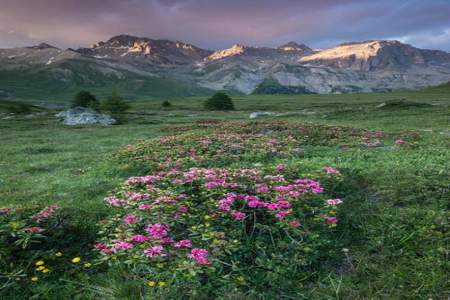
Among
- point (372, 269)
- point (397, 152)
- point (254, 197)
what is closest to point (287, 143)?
point (397, 152)

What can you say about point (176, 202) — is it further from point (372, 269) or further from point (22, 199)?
point (22, 199)

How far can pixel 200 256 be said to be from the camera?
6211 millimetres

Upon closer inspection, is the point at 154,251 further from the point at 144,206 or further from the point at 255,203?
the point at 255,203

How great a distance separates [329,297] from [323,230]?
6.83 feet

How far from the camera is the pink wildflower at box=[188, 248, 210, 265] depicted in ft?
A: 19.9

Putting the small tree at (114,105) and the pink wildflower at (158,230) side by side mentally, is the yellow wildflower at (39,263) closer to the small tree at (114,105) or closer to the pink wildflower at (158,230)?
the pink wildflower at (158,230)

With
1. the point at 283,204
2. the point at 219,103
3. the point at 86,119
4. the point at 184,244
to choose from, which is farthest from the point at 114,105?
the point at 184,244

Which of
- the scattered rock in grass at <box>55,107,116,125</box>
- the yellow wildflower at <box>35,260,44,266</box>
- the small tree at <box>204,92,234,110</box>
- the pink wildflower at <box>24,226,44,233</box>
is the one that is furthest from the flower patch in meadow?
the small tree at <box>204,92,234,110</box>

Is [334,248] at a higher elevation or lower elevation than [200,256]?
lower

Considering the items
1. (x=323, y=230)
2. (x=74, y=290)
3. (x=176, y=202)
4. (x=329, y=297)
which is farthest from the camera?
(x=176, y=202)

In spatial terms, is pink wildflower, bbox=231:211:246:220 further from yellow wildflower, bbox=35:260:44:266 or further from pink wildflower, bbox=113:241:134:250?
yellow wildflower, bbox=35:260:44:266

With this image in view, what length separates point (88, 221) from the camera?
9.41 metres

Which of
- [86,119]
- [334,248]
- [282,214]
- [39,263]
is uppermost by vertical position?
[282,214]

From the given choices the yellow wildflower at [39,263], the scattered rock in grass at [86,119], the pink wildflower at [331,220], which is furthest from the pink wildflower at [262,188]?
the scattered rock in grass at [86,119]
